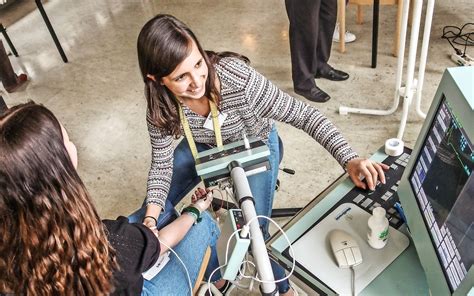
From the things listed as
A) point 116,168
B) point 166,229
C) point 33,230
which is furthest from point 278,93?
point 116,168

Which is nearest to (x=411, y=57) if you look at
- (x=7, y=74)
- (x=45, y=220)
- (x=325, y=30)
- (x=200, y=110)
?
(x=325, y=30)

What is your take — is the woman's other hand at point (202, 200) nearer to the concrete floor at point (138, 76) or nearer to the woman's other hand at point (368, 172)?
the woman's other hand at point (368, 172)

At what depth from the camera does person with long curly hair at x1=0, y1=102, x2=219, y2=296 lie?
823 millimetres

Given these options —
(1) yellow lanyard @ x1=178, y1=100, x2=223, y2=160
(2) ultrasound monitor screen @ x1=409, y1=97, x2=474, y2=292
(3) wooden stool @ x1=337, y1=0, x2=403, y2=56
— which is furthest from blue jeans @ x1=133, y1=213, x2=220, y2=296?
(3) wooden stool @ x1=337, y1=0, x2=403, y2=56

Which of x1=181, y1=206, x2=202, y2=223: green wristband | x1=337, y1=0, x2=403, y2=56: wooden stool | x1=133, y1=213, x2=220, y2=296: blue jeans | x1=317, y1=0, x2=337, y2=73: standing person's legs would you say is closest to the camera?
x1=133, y1=213, x2=220, y2=296: blue jeans

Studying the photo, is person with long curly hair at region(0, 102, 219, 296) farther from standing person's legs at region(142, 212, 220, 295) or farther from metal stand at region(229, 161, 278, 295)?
metal stand at region(229, 161, 278, 295)

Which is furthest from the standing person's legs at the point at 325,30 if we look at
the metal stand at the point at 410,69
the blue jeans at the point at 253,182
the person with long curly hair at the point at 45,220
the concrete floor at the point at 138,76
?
the person with long curly hair at the point at 45,220

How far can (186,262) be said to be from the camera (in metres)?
1.26

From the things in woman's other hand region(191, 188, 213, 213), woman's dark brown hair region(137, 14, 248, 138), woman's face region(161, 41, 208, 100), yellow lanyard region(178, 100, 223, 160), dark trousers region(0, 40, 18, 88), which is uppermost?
woman's dark brown hair region(137, 14, 248, 138)

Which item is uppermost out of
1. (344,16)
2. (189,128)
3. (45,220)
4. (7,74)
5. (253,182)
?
(45,220)

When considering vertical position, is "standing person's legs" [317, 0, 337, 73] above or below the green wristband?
below

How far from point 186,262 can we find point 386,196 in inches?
22.0

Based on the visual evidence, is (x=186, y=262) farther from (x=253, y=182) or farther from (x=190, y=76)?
(x=190, y=76)

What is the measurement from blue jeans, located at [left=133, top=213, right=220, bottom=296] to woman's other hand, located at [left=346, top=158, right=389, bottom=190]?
46 centimetres
